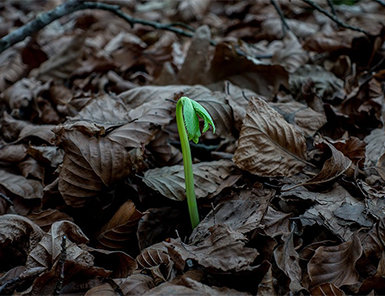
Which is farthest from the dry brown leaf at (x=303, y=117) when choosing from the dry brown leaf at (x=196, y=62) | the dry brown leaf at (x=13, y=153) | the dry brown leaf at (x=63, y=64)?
the dry brown leaf at (x=63, y=64)

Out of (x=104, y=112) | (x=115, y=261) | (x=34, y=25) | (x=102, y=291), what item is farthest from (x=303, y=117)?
(x=34, y=25)

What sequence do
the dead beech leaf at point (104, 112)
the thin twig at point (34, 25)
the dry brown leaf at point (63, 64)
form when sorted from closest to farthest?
the dead beech leaf at point (104, 112), the thin twig at point (34, 25), the dry brown leaf at point (63, 64)

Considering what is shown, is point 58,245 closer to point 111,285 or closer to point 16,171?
point 111,285

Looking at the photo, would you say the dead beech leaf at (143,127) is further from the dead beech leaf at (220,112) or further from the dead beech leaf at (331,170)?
the dead beech leaf at (331,170)

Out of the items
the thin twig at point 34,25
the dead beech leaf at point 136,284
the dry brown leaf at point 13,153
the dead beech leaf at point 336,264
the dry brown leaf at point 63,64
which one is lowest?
the dead beech leaf at point 336,264

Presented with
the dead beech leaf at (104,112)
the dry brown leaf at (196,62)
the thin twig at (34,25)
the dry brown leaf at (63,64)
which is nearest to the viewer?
the dead beech leaf at (104,112)

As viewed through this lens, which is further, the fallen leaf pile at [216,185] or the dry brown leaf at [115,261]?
the dry brown leaf at [115,261]

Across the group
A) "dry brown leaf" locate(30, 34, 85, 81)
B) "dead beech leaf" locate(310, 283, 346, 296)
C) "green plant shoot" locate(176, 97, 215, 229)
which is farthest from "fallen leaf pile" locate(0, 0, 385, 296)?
"dry brown leaf" locate(30, 34, 85, 81)
